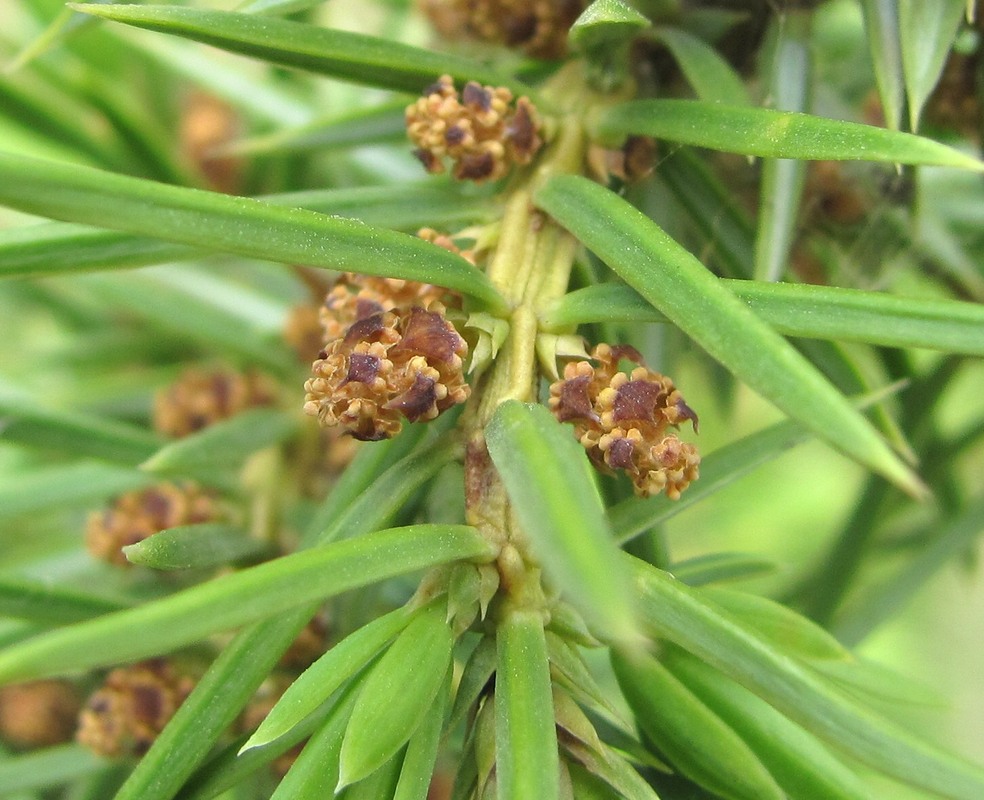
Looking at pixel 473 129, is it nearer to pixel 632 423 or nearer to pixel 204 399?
pixel 632 423

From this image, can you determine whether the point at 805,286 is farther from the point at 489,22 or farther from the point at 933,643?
the point at 933,643

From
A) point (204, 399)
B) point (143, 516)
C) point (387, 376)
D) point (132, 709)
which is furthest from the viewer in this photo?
point (204, 399)

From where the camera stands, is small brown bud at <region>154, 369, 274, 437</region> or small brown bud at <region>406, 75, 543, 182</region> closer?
small brown bud at <region>406, 75, 543, 182</region>

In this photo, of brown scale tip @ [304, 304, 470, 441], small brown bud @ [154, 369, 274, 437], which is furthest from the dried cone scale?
small brown bud @ [154, 369, 274, 437]

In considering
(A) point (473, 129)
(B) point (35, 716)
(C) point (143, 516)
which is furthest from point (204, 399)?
(A) point (473, 129)

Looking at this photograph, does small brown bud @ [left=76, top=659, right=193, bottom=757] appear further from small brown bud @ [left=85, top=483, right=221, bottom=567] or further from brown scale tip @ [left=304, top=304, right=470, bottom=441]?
brown scale tip @ [left=304, top=304, right=470, bottom=441]
